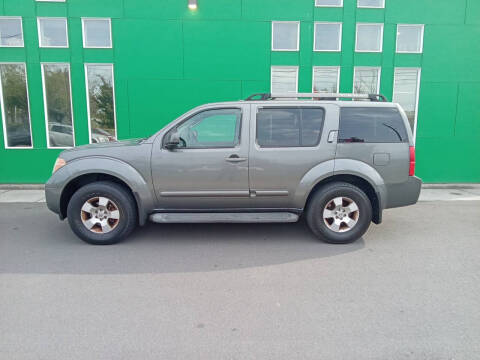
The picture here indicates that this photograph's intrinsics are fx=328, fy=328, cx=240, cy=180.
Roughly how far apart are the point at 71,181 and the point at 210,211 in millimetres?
2023

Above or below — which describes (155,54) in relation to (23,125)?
above

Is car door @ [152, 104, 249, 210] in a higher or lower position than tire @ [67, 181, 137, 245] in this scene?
higher

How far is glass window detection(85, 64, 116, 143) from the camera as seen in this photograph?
8438mm

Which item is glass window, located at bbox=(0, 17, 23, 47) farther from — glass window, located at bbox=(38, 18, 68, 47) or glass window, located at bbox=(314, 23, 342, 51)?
glass window, located at bbox=(314, 23, 342, 51)

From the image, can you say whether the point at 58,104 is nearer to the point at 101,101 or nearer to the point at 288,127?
the point at 101,101

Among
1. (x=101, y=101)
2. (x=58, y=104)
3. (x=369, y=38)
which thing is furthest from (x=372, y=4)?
(x=58, y=104)

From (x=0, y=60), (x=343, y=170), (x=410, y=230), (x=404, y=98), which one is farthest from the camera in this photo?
(x=404, y=98)

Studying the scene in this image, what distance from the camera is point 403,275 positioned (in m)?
3.74

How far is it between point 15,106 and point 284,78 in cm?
702

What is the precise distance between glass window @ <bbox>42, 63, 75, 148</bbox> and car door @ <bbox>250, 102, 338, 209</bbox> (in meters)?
6.11

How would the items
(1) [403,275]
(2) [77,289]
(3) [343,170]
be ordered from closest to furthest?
(2) [77,289] < (1) [403,275] < (3) [343,170]

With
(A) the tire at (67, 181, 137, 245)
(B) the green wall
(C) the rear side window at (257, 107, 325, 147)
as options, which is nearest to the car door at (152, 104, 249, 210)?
(C) the rear side window at (257, 107, 325, 147)

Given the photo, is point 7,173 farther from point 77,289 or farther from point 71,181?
point 77,289

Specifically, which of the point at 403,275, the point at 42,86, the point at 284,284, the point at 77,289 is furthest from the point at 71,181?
the point at 42,86
